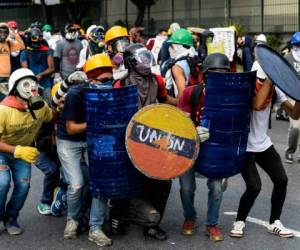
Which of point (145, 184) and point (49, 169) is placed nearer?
point (145, 184)

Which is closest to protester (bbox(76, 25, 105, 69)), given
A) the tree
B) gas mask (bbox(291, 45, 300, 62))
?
gas mask (bbox(291, 45, 300, 62))

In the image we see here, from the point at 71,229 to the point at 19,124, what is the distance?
104cm

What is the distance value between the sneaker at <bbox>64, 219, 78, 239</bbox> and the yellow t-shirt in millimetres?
793

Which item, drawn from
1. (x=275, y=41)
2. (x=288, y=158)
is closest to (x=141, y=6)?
(x=275, y=41)

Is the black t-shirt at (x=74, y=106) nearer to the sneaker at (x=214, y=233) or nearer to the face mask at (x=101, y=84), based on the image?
the face mask at (x=101, y=84)

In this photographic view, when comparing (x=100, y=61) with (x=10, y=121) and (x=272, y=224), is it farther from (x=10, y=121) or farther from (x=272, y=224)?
(x=272, y=224)

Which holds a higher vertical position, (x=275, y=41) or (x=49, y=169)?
(x=275, y=41)

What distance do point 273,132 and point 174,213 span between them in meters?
5.52

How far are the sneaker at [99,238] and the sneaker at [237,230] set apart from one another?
109cm

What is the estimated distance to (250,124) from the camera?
548cm

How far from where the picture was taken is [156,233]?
567 cm

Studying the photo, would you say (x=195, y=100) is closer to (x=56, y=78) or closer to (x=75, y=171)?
(x=75, y=171)

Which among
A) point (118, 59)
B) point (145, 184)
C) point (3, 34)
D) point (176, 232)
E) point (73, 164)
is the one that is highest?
point (3, 34)

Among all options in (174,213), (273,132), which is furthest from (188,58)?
(273,132)
